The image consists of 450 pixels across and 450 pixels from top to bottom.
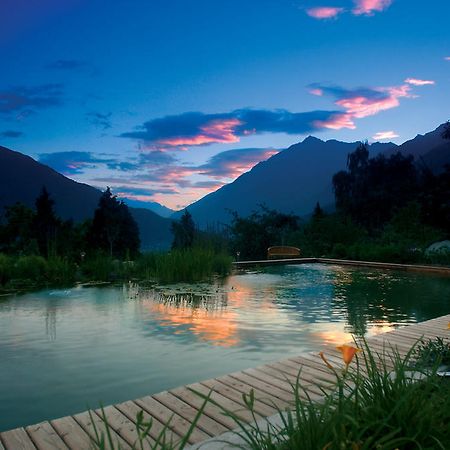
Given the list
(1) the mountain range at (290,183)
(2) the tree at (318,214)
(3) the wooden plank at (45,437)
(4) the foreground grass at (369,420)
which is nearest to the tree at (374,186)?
(2) the tree at (318,214)

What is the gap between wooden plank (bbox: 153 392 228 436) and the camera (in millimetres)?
2317

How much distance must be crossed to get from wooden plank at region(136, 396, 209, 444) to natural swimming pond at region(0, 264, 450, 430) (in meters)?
0.59

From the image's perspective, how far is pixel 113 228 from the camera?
24.0 m

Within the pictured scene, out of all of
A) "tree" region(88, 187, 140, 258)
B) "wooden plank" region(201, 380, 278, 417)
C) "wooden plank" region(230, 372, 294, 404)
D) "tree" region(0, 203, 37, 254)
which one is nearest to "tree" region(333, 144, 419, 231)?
"tree" region(88, 187, 140, 258)

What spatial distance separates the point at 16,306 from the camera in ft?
22.0

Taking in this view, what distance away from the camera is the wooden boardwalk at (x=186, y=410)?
2234mm

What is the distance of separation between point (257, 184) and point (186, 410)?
6696cm

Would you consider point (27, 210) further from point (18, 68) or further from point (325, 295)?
point (325, 295)

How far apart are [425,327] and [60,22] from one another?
32.9ft

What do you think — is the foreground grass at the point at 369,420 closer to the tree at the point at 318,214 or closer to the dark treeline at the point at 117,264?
the dark treeline at the point at 117,264

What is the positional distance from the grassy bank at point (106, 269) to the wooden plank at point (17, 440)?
261 inches

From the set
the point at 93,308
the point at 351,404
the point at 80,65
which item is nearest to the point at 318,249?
the point at 80,65

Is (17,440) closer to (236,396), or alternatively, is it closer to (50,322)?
(236,396)

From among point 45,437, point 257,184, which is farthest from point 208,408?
point 257,184
